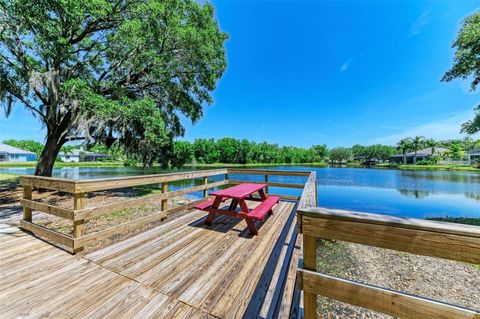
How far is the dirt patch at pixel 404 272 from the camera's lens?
3145 mm

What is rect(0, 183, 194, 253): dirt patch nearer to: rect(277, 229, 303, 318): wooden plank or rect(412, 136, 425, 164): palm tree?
rect(277, 229, 303, 318): wooden plank

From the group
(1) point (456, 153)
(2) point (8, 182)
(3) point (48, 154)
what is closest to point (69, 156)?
(2) point (8, 182)

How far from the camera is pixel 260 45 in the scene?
729 inches

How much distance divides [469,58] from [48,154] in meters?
16.2

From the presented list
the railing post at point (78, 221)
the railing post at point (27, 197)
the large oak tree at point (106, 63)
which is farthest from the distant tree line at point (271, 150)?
the railing post at point (78, 221)

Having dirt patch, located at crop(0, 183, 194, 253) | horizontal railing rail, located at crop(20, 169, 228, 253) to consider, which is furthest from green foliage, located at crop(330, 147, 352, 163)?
horizontal railing rail, located at crop(20, 169, 228, 253)

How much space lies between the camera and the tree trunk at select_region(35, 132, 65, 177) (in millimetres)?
8219

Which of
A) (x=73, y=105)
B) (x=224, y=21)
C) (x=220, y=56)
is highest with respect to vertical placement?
(x=224, y=21)

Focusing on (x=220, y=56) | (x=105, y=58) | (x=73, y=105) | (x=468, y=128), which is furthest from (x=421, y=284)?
(x=105, y=58)

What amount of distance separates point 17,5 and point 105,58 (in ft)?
9.09

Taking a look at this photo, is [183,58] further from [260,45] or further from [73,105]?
[260,45]

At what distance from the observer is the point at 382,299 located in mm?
984

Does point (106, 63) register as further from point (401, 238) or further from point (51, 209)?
point (401, 238)

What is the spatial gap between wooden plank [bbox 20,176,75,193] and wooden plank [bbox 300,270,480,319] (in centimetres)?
304
